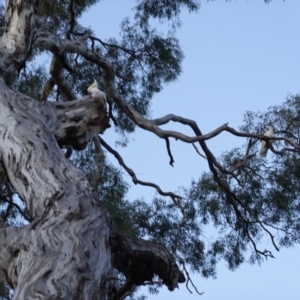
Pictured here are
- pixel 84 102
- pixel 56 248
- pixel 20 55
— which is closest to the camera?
pixel 56 248

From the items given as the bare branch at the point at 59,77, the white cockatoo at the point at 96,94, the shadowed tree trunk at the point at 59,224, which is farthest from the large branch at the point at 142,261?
the bare branch at the point at 59,77

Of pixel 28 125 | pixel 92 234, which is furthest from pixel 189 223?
pixel 92 234

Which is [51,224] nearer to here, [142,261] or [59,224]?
[59,224]

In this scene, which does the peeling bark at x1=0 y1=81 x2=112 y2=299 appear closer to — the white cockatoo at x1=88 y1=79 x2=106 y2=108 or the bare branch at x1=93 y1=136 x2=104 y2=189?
the white cockatoo at x1=88 y1=79 x2=106 y2=108

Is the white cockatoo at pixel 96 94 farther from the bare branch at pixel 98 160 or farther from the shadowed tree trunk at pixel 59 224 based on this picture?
the bare branch at pixel 98 160

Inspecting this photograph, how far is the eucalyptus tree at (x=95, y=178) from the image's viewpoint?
2787mm

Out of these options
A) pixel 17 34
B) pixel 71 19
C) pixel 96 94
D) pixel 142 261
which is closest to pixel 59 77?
pixel 71 19

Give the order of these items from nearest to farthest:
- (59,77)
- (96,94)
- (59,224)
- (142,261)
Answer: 1. (59,224)
2. (142,261)
3. (96,94)
4. (59,77)

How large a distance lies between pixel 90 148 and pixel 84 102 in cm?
258

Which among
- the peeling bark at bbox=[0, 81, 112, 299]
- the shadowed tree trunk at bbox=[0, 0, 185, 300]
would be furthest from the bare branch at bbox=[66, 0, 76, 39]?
the peeling bark at bbox=[0, 81, 112, 299]

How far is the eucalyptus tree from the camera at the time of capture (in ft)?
9.14

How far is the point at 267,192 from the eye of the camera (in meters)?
6.42

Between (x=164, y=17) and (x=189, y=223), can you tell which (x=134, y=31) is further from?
(x=189, y=223)

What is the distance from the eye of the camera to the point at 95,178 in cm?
600
